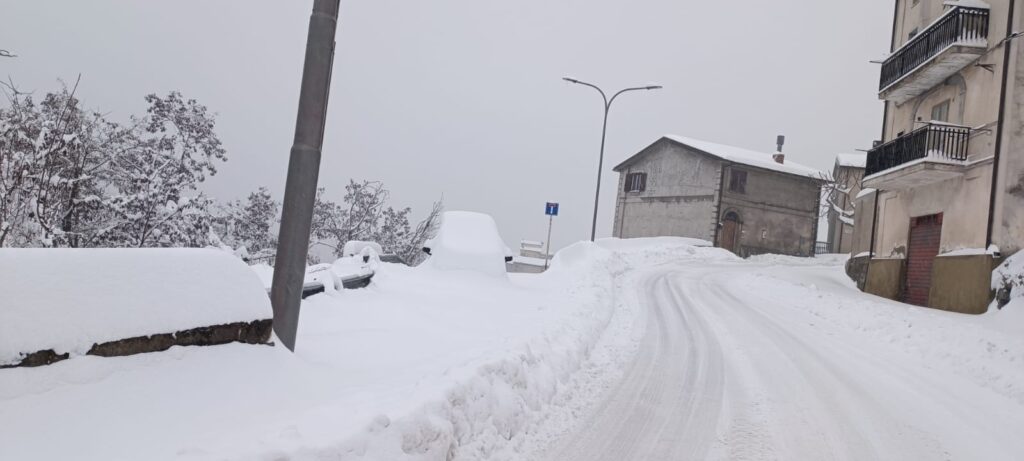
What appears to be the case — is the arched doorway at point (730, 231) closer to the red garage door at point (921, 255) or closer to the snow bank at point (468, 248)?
the red garage door at point (921, 255)

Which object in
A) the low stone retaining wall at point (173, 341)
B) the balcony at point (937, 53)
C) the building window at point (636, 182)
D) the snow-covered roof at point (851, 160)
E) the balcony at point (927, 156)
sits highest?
the snow-covered roof at point (851, 160)

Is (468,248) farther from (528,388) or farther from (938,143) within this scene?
(938,143)

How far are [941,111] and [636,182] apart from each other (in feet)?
88.9

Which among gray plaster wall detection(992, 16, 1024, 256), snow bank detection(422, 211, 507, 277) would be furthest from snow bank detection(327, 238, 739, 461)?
gray plaster wall detection(992, 16, 1024, 256)

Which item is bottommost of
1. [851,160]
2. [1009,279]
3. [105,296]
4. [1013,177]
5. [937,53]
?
[105,296]

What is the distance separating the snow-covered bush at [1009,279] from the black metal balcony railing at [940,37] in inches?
244

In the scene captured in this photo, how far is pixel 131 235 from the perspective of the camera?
1844cm

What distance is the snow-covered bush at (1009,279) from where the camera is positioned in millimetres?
12773

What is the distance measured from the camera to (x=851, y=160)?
48281mm

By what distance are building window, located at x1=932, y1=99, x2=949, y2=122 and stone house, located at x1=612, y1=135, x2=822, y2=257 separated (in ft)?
64.1

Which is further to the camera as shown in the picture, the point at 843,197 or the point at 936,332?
the point at 843,197

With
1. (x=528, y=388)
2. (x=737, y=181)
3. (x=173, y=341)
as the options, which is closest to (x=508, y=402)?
(x=528, y=388)

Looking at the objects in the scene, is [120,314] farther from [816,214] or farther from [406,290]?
[816,214]

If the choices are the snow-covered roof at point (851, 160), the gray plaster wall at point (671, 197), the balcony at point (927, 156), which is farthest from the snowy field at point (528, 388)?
the snow-covered roof at point (851, 160)
